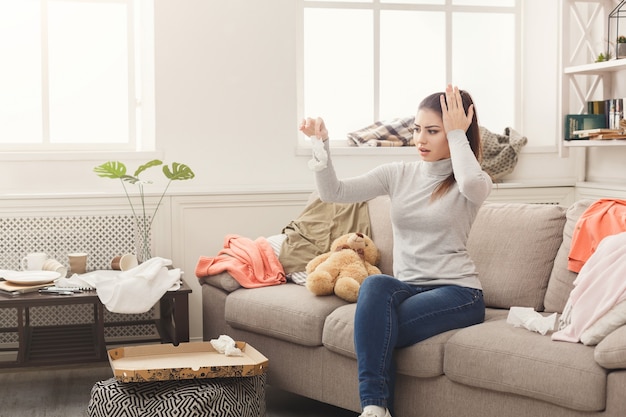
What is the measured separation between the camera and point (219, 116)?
4070 mm

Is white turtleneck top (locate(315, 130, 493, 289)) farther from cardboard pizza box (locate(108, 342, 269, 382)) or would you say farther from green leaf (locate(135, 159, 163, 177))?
green leaf (locate(135, 159, 163, 177))

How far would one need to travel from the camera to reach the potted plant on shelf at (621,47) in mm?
3967

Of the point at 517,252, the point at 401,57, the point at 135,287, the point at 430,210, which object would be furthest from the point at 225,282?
the point at 401,57

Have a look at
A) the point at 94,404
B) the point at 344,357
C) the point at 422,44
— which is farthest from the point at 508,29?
the point at 94,404

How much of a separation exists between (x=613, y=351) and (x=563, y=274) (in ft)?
2.32

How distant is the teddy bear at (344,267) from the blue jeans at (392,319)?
0.35 m

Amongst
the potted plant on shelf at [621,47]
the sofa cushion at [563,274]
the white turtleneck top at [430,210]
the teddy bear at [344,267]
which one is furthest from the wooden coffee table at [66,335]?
the potted plant on shelf at [621,47]

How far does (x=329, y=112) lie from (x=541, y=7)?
1.32 metres

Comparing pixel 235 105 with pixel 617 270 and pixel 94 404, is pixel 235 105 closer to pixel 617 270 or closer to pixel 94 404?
pixel 94 404

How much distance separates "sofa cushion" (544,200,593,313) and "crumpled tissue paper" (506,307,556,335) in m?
0.19

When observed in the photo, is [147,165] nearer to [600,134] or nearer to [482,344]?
[482,344]

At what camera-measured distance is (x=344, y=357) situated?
2836 mm

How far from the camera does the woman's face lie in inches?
108

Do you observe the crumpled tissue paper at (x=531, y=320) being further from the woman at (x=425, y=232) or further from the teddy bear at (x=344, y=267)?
the teddy bear at (x=344, y=267)
